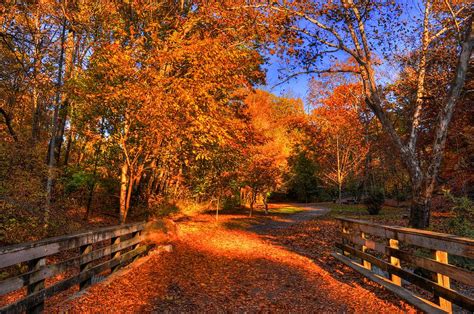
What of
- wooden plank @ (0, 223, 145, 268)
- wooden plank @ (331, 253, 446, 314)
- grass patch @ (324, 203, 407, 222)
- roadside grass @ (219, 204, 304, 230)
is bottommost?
roadside grass @ (219, 204, 304, 230)

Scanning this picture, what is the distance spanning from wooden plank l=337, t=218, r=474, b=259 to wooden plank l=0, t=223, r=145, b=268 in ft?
18.6

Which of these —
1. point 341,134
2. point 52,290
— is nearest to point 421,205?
point 52,290

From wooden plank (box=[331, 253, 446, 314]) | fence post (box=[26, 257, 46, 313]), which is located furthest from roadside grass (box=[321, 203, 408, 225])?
fence post (box=[26, 257, 46, 313])

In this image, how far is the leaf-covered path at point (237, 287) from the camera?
5496 mm

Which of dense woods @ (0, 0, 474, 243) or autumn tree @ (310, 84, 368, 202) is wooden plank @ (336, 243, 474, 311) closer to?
dense woods @ (0, 0, 474, 243)

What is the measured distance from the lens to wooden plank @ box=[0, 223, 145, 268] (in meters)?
3.81

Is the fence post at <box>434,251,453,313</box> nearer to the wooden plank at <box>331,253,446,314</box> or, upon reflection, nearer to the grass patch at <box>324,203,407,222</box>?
the wooden plank at <box>331,253,446,314</box>

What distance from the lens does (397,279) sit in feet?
20.3

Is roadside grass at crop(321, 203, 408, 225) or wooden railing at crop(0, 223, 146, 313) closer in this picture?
wooden railing at crop(0, 223, 146, 313)

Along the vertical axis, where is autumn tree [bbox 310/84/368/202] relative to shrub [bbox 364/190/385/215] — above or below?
above

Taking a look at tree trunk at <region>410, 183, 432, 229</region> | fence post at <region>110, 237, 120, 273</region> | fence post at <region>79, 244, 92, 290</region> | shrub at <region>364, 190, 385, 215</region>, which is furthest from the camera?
shrub at <region>364, 190, 385, 215</region>

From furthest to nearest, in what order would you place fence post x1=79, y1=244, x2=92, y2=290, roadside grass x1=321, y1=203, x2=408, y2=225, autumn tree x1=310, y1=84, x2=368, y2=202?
autumn tree x1=310, y1=84, x2=368, y2=202, roadside grass x1=321, y1=203, x2=408, y2=225, fence post x1=79, y1=244, x2=92, y2=290

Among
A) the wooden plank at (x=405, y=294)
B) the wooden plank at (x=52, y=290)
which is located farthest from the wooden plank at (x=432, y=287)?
the wooden plank at (x=52, y=290)

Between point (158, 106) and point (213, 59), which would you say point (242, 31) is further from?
point (158, 106)
